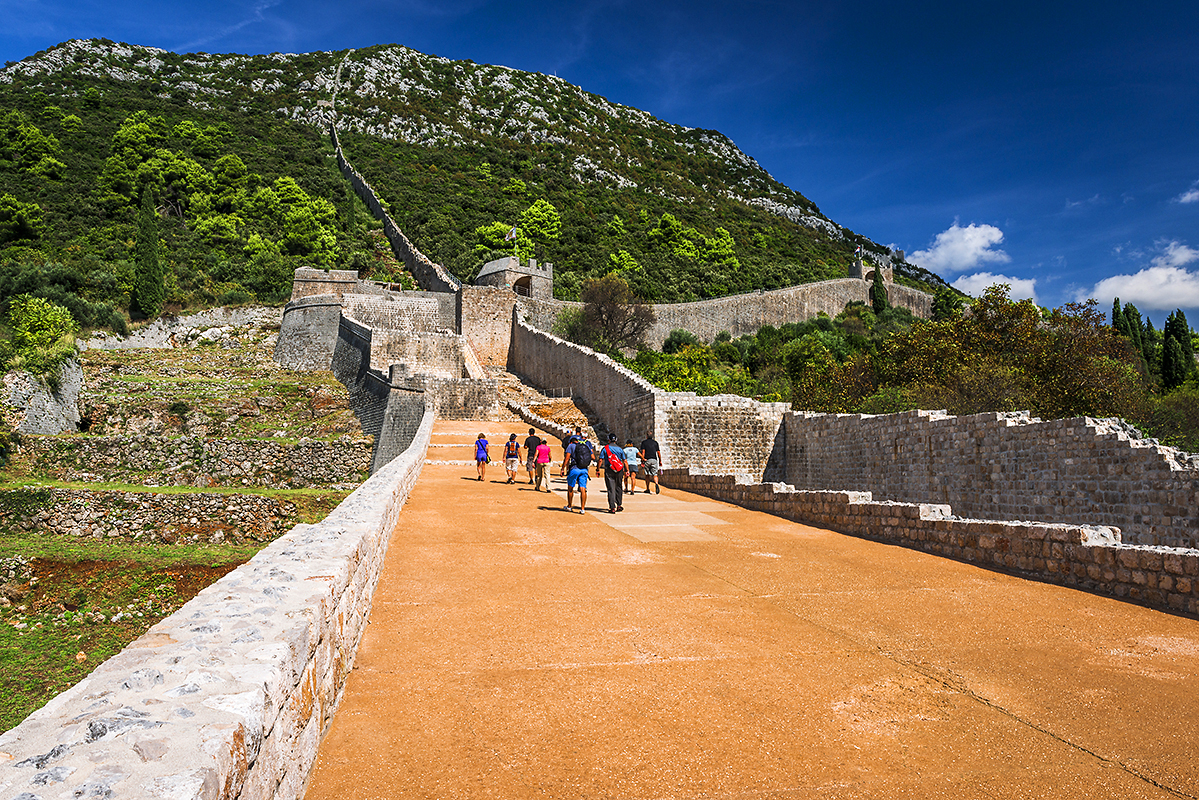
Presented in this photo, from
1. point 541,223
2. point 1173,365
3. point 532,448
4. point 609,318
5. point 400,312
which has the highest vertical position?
point 541,223

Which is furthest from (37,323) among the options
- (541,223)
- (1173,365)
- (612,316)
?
(1173,365)

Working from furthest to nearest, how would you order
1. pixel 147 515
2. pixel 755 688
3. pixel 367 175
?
pixel 367 175
pixel 147 515
pixel 755 688

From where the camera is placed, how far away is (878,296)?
5194cm

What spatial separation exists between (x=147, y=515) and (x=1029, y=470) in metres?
18.4

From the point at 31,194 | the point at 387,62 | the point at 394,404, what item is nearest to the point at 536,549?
the point at 394,404

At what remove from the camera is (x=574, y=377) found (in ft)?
86.6

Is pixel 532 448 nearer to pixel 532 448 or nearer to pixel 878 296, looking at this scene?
pixel 532 448

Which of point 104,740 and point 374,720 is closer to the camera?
point 104,740

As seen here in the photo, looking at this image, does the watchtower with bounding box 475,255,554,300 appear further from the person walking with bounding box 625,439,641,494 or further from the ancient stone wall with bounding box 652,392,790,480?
the person walking with bounding box 625,439,641,494

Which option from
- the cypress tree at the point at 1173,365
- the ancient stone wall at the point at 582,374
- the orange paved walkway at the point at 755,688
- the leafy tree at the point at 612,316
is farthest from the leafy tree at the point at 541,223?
the orange paved walkway at the point at 755,688

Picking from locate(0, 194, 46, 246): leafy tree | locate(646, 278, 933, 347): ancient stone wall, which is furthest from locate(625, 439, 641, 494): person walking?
locate(0, 194, 46, 246): leafy tree

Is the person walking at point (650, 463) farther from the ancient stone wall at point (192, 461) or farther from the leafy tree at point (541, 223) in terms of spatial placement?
the leafy tree at point (541, 223)

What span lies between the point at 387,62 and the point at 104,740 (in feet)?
360

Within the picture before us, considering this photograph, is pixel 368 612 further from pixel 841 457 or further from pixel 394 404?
pixel 394 404
